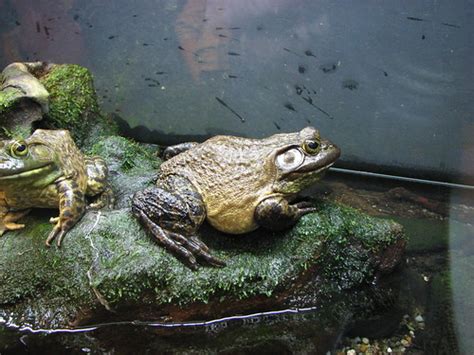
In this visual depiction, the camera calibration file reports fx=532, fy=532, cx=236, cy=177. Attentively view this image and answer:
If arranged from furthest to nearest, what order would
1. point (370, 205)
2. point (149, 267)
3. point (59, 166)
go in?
point (370, 205), point (59, 166), point (149, 267)

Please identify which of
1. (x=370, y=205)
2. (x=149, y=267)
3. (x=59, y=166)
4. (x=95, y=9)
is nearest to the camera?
(x=149, y=267)

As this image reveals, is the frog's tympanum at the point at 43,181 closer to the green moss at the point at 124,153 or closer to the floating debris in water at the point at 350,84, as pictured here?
the green moss at the point at 124,153

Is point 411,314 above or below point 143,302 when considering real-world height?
below

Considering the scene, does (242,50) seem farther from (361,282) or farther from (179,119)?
(361,282)

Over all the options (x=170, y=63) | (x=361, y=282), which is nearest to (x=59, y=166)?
(x=170, y=63)

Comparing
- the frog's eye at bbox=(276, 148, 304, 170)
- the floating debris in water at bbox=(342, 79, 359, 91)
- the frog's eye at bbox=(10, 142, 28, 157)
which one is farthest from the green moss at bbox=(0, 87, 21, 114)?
the floating debris in water at bbox=(342, 79, 359, 91)

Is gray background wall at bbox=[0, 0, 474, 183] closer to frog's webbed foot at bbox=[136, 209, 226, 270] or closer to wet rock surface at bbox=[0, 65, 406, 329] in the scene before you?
wet rock surface at bbox=[0, 65, 406, 329]

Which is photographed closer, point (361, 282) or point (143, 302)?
point (143, 302)
